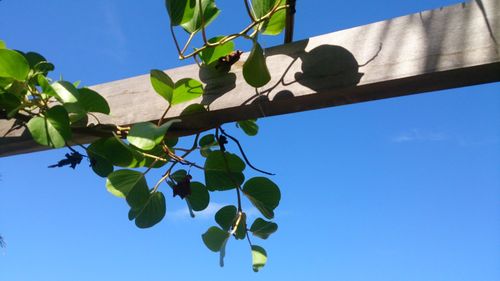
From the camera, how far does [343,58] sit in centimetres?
58

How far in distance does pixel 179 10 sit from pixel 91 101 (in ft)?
0.61

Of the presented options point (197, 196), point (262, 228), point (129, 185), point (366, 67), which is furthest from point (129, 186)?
point (366, 67)

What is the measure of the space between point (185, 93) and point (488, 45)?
40cm

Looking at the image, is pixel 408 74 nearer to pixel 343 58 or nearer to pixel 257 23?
pixel 343 58

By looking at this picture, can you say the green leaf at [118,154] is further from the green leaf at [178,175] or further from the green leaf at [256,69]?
the green leaf at [256,69]

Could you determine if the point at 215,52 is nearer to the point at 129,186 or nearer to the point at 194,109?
the point at 194,109

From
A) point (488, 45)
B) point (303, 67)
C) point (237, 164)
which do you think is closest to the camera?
point (488, 45)

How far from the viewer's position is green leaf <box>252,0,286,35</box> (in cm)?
64

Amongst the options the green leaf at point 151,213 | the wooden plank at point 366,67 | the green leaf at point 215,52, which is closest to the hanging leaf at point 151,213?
the green leaf at point 151,213

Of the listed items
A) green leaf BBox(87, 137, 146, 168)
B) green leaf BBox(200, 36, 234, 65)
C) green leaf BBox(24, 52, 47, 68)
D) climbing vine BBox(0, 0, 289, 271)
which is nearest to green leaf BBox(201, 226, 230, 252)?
climbing vine BBox(0, 0, 289, 271)

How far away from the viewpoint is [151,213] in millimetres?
698

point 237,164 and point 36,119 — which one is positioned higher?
point 36,119

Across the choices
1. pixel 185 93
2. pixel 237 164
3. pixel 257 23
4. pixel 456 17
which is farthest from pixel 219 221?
pixel 456 17

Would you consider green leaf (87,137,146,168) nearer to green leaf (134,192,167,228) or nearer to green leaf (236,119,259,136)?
green leaf (134,192,167,228)
